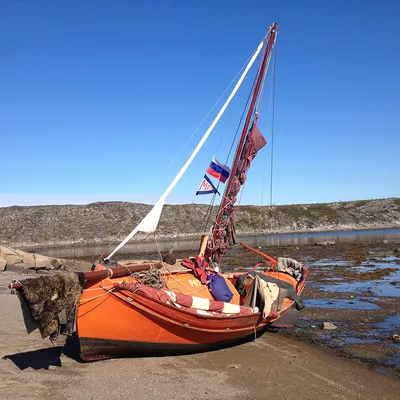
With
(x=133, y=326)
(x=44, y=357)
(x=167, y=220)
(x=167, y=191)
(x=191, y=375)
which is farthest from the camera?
(x=167, y=220)

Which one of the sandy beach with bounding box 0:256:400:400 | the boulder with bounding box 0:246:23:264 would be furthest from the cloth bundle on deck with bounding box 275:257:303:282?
the boulder with bounding box 0:246:23:264

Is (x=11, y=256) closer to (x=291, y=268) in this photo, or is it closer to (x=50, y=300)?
(x=291, y=268)

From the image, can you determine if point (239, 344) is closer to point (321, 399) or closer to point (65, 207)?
point (321, 399)

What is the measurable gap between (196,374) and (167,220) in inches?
3338

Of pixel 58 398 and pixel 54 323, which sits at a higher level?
pixel 54 323

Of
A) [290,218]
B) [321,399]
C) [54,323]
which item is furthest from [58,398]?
[290,218]

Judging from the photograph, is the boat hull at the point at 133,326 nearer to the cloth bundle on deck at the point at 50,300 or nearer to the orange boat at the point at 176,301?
the orange boat at the point at 176,301

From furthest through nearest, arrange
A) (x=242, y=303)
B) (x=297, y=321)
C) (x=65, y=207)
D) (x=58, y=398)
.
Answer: (x=65, y=207) → (x=297, y=321) → (x=242, y=303) → (x=58, y=398)

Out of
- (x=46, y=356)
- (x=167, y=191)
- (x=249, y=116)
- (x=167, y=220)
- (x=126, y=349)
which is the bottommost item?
(x=46, y=356)

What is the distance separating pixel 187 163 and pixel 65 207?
8762 cm

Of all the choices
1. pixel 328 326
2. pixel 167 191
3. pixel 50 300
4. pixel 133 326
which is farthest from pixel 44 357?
pixel 328 326

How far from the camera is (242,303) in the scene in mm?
14812

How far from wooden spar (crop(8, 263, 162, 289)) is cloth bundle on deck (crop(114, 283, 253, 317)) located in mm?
465

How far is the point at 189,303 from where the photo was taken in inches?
458
